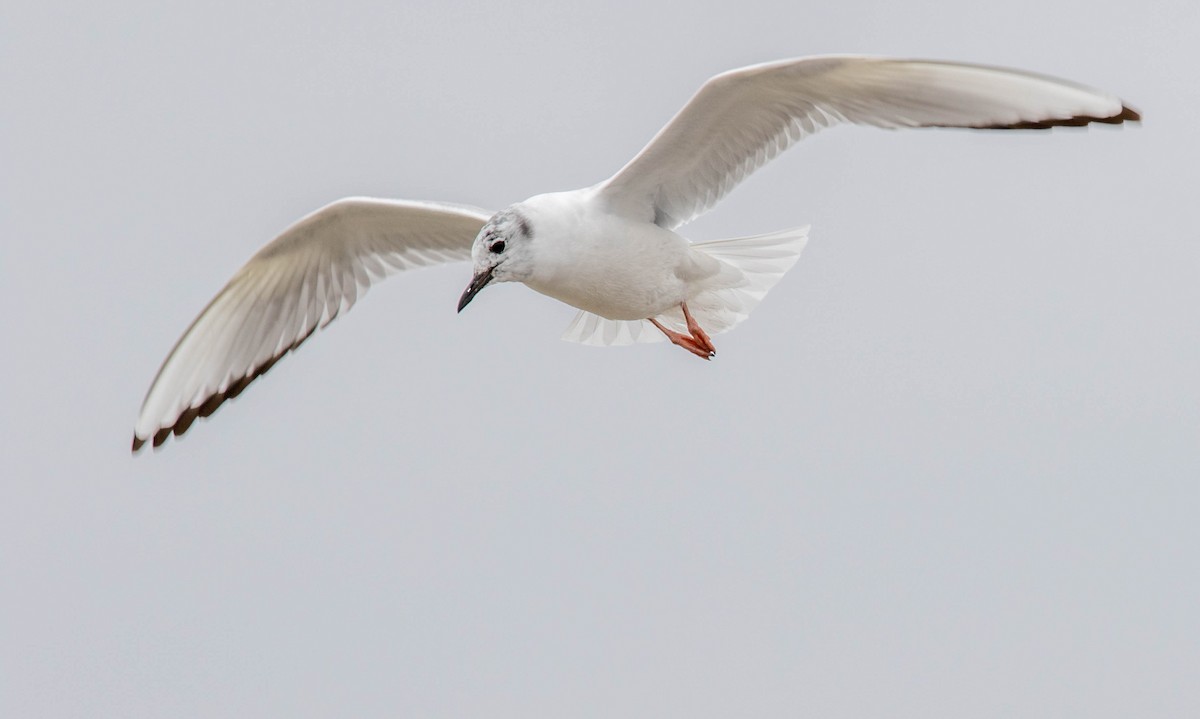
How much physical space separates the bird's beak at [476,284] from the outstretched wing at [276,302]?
1.19 metres

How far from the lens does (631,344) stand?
26.1 ft

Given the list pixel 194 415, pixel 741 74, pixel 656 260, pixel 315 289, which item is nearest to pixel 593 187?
pixel 656 260

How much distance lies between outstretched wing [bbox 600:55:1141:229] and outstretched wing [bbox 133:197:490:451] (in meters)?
1.12

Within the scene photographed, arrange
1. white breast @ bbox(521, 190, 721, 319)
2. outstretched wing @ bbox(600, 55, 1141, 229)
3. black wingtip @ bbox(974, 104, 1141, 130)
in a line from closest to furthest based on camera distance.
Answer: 1. black wingtip @ bbox(974, 104, 1141, 130)
2. outstretched wing @ bbox(600, 55, 1141, 229)
3. white breast @ bbox(521, 190, 721, 319)

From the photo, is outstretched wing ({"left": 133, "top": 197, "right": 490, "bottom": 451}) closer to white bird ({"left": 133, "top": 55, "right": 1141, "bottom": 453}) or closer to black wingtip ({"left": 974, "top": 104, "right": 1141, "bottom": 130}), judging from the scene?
white bird ({"left": 133, "top": 55, "right": 1141, "bottom": 453})

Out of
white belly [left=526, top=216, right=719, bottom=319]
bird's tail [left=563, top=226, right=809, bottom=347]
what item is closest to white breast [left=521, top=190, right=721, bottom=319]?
white belly [left=526, top=216, right=719, bottom=319]

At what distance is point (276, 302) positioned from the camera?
7895 millimetres

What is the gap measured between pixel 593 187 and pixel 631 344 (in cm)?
121

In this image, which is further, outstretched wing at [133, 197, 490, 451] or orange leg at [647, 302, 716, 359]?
outstretched wing at [133, 197, 490, 451]

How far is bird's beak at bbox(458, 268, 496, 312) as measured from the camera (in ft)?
21.2

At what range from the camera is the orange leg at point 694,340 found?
286 inches

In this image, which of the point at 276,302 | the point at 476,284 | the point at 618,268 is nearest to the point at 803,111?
the point at 618,268

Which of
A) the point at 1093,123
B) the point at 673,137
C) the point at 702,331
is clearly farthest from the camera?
the point at 702,331

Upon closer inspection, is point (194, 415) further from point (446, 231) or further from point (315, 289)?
point (446, 231)
